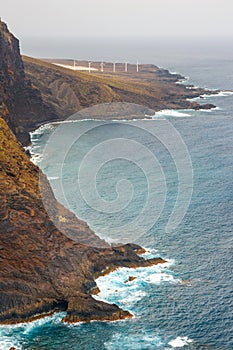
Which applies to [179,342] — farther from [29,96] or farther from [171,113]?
[171,113]

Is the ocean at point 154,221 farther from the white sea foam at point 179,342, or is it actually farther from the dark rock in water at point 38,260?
the dark rock in water at point 38,260

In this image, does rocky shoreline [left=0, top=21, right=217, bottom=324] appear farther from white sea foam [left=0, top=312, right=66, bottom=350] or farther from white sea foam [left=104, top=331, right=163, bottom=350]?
white sea foam [left=104, top=331, right=163, bottom=350]

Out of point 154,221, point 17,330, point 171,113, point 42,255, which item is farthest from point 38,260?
point 171,113

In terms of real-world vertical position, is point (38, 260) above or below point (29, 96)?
below

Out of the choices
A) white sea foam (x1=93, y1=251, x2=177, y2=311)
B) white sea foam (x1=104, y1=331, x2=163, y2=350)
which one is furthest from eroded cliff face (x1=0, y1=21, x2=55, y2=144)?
white sea foam (x1=104, y1=331, x2=163, y2=350)

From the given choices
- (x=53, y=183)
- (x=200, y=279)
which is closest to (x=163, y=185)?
(x=53, y=183)

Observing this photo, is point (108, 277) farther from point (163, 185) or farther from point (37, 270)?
point (163, 185)
